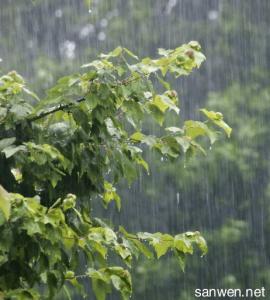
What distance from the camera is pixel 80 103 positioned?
6.44ft

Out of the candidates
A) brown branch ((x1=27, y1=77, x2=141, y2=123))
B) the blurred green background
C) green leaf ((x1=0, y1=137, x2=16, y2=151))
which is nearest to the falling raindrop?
the blurred green background

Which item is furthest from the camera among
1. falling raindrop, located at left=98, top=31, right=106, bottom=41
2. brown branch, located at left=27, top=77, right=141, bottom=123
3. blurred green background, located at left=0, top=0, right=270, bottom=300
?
falling raindrop, located at left=98, top=31, right=106, bottom=41

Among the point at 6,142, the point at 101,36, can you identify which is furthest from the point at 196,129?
the point at 101,36

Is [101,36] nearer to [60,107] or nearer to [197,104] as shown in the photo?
[197,104]

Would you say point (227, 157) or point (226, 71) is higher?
point (226, 71)

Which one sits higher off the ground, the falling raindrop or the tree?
the falling raindrop

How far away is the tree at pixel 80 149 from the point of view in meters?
1.86

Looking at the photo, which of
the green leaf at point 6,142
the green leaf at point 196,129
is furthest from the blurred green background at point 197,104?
the green leaf at point 6,142

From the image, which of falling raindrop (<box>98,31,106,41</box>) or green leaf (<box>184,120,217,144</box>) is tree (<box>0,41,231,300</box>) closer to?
green leaf (<box>184,120,217,144</box>)

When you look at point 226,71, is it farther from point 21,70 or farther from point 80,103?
point 80,103

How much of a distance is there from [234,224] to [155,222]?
0.85 metres

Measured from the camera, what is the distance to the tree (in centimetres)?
186

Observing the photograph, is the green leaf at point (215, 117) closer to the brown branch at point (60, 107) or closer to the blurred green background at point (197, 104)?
the brown branch at point (60, 107)

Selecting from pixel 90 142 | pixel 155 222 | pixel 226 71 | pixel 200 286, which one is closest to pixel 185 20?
pixel 226 71
